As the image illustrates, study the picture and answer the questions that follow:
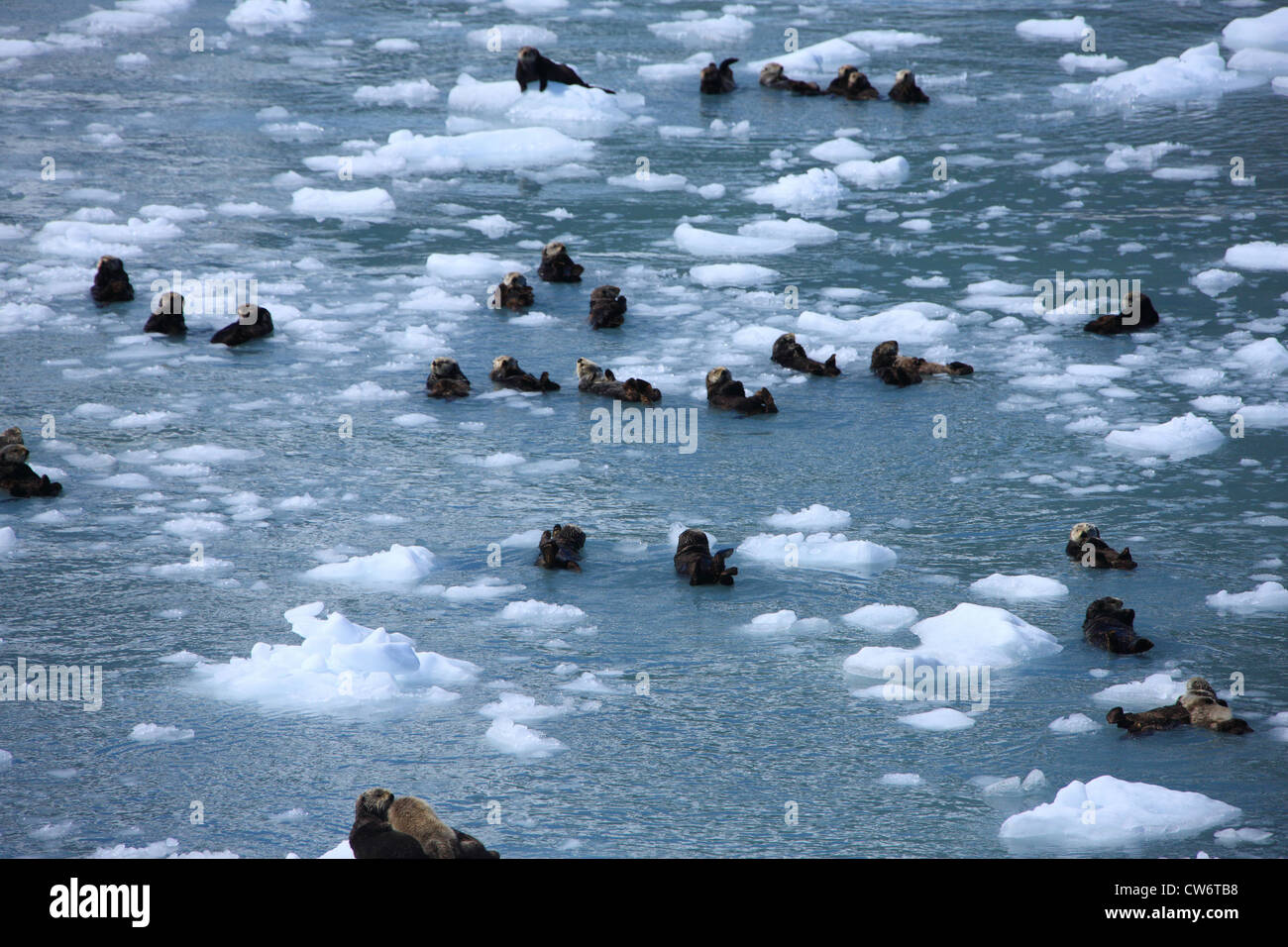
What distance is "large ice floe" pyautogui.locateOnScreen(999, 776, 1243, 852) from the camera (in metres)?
4.73

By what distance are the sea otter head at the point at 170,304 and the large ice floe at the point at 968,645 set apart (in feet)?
19.8

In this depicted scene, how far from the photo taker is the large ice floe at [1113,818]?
473cm

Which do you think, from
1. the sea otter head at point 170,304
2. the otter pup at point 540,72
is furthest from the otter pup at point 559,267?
the otter pup at point 540,72

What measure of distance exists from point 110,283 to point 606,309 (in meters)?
3.70

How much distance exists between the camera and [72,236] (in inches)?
464

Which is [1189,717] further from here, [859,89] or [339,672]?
[859,89]

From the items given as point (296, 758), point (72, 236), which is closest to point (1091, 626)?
point (296, 758)

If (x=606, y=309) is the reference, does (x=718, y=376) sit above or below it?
below

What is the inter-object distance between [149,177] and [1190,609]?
10.6 metres

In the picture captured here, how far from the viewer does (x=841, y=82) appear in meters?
16.0

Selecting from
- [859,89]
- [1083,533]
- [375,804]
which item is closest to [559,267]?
[1083,533]

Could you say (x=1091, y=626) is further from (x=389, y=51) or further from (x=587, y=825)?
(x=389, y=51)

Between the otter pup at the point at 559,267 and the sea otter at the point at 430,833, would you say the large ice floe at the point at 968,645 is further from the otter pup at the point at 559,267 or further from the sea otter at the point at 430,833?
the otter pup at the point at 559,267

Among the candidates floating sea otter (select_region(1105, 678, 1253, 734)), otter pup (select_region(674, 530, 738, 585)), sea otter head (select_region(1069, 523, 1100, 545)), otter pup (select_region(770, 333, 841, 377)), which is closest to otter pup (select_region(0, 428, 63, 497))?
otter pup (select_region(674, 530, 738, 585))
